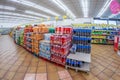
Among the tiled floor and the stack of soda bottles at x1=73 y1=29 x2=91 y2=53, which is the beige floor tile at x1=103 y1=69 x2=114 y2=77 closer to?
the tiled floor

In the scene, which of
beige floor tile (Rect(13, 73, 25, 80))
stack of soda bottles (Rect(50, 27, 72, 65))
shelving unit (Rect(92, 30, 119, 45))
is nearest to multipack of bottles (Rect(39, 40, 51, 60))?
stack of soda bottles (Rect(50, 27, 72, 65))

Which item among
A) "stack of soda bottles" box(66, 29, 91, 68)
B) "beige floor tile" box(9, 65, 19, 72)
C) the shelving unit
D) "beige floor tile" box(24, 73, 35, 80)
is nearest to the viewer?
"beige floor tile" box(24, 73, 35, 80)

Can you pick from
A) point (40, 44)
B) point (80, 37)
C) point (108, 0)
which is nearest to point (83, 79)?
point (80, 37)

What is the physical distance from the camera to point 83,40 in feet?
14.7

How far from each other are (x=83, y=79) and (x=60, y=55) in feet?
4.21

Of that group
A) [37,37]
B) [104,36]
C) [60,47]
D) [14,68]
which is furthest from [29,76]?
[104,36]

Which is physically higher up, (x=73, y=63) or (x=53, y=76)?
(x=73, y=63)

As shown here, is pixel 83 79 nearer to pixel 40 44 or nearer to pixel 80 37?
pixel 80 37

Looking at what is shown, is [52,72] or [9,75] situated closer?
[9,75]

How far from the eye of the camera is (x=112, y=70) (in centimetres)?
368

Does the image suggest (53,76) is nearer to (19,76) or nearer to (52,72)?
(52,72)

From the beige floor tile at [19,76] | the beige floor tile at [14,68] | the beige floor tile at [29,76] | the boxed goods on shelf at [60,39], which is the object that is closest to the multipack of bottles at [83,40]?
the boxed goods on shelf at [60,39]

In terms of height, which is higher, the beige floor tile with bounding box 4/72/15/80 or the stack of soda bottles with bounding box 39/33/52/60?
the stack of soda bottles with bounding box 39/33/52/60

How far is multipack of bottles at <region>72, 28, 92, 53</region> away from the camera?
175 inches
